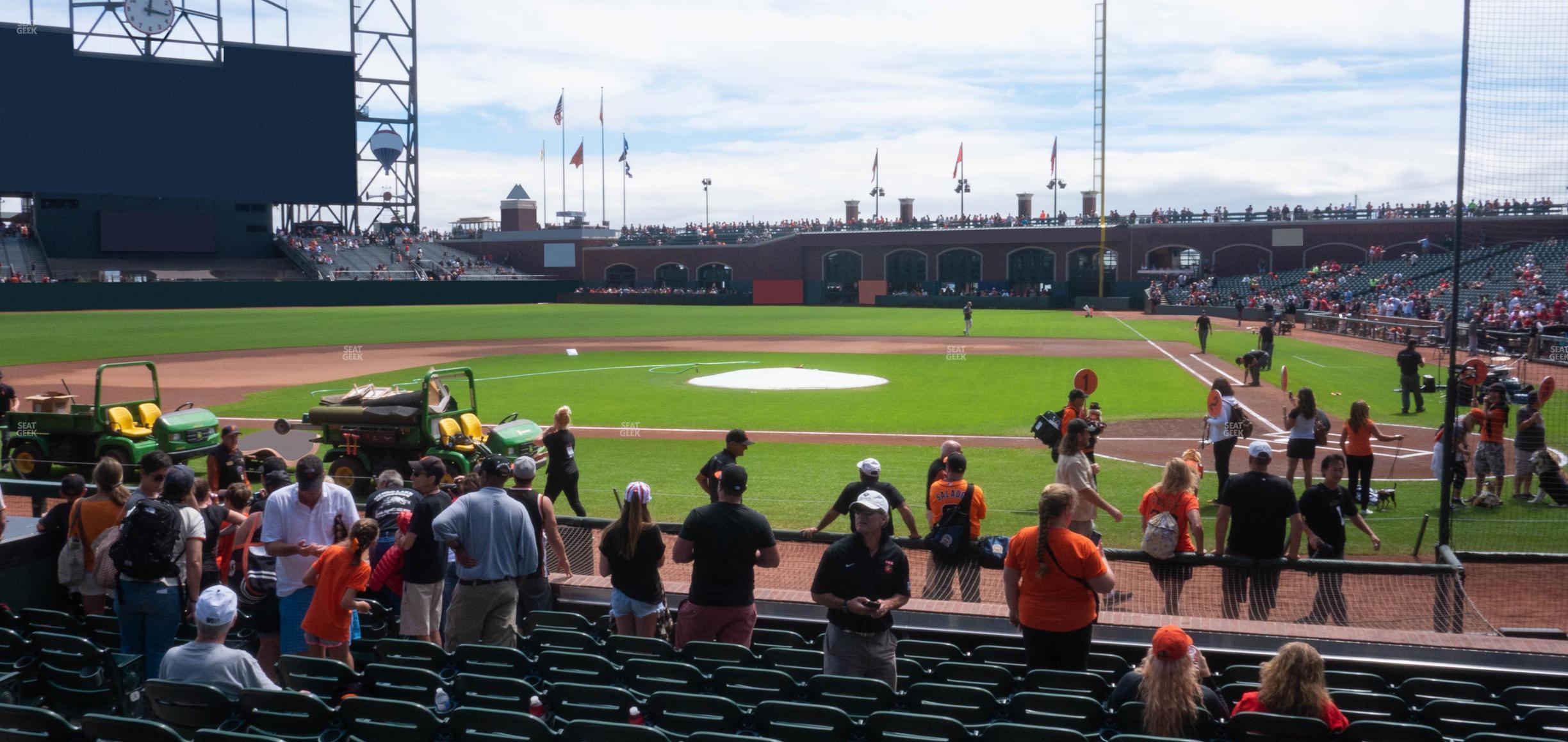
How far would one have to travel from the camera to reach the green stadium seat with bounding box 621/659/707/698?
635 centimetres

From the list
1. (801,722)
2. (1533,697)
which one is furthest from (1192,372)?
(801,722)

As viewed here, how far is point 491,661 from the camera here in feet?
23.1

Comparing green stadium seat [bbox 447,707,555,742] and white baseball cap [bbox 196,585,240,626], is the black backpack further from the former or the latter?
green stadium seat [bbox 447,707,555,742]

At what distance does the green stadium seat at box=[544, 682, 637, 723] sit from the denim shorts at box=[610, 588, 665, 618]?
73.3 inches

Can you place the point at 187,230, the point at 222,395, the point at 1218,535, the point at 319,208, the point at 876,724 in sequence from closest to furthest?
the point at 876,724 → the point at 1218,535 → the point at 222,395 → the point at 187,230 → the point at 319,208

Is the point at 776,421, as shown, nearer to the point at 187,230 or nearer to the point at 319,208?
the point at 187,230

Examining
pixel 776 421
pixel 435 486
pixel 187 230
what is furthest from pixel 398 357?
pixel 187 230

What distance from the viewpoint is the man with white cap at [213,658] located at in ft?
20.0

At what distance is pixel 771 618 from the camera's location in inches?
345

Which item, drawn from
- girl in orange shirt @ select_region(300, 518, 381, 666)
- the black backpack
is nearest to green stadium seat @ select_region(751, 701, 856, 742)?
girl in orange shirt @ select_region(300, 518, 381, 666)

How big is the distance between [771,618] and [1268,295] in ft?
222

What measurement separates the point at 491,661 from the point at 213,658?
1.60m

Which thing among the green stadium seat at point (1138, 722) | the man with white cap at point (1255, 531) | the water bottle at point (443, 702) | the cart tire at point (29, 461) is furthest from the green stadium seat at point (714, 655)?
the cart tire at point (29, 461)

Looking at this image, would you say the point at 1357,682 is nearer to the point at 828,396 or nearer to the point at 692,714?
the point at 692,714
